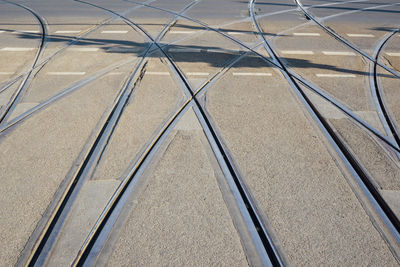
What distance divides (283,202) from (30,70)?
6.43 metres

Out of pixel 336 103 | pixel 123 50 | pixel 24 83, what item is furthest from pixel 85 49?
pixel 336 103

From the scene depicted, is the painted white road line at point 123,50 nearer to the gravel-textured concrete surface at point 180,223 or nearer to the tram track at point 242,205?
the tram track at point 242,205

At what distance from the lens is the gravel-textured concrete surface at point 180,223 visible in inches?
136

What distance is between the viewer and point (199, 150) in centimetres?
500

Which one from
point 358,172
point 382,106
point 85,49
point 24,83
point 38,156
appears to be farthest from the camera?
point 85,49

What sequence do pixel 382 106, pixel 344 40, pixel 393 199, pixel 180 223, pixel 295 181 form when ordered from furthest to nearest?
pixel 344 40 → pixel 382 106 → pixel 295 181 → pixel 393 199 → pixel 180 223

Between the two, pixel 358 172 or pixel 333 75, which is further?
pixel 333 75

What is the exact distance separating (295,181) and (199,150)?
1.39 metres

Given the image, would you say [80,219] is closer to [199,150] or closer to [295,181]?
[199,150]

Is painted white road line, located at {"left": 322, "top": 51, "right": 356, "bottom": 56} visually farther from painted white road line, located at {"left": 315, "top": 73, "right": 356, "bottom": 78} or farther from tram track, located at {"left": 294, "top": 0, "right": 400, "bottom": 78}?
painted white road line, located at {"left": 315, "top": 73, "right": 356, "bottom": 78}

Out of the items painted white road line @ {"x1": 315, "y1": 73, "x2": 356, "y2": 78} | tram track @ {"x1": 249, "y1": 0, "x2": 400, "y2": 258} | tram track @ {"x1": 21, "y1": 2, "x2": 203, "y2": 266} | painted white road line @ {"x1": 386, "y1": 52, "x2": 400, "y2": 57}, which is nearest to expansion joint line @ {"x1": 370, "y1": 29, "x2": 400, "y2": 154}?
painted white road line @ {"x1": 386, "y1": 52, "x2": 400, "y2": 57}

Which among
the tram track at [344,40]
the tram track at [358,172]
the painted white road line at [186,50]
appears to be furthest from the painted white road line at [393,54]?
the painted white road line at [186,50]

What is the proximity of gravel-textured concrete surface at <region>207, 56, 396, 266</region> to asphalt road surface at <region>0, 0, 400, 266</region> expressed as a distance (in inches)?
0.7

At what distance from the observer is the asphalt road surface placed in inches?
142
